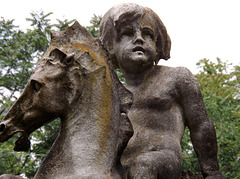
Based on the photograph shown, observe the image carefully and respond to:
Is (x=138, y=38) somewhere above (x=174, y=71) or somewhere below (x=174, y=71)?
above

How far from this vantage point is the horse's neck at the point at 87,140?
103 inches

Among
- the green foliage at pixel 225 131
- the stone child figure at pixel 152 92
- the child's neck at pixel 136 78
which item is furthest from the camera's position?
the green foliage at pixel 225 131

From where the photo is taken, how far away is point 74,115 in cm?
276

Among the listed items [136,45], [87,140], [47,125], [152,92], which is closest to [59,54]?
[87,140]

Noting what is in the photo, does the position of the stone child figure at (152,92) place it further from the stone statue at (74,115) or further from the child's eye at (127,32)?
the stone statue at (74,115)

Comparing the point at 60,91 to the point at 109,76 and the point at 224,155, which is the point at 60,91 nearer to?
the point at 109,76

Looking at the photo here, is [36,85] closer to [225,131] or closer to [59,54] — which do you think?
[59,54]

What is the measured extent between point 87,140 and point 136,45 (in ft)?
3.67

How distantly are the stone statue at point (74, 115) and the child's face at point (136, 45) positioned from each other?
63 cm

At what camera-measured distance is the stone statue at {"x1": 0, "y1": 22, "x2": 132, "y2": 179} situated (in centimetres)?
264

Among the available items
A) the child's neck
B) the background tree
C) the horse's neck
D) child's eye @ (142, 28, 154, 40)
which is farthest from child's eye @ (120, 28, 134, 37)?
the background tree

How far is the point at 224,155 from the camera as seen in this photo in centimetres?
909

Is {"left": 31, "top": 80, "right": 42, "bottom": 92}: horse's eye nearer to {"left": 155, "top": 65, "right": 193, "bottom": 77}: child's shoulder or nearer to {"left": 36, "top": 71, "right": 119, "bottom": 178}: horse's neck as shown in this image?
{"left": 36, "top": 71, "right": 119, "bottom": 178}: horse's neck

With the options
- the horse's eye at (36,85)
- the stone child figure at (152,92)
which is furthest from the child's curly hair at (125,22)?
the horse's eye at (36,85)
